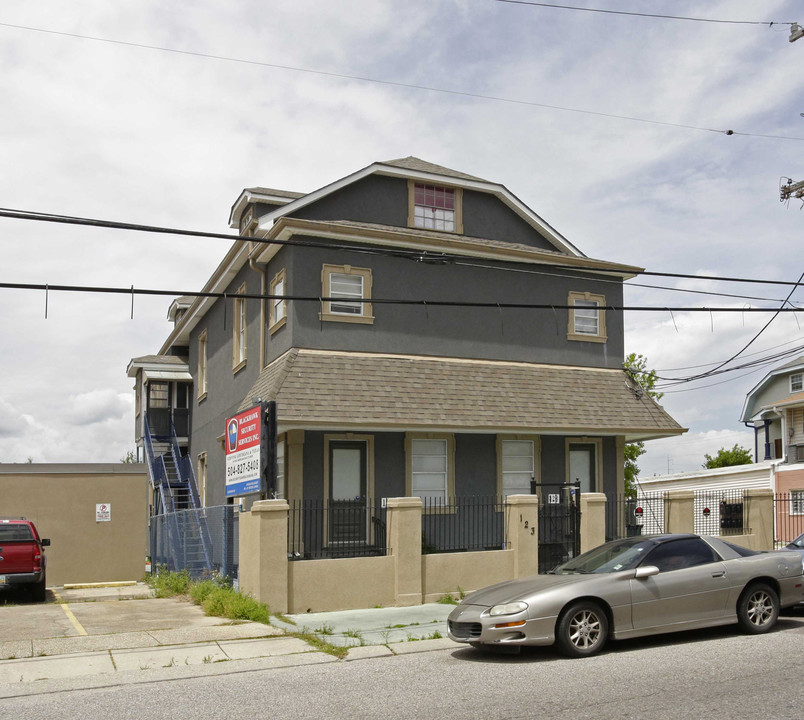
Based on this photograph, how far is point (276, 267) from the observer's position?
20562mm

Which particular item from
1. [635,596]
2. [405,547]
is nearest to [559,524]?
[405,547]

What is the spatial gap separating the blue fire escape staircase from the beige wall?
94cm

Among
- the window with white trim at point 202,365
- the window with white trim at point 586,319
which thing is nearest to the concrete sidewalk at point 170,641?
the window with white trim at point 586,319

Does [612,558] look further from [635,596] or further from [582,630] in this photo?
[582,630]

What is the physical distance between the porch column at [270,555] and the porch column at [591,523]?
6082 mm

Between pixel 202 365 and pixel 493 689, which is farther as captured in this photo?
pixel 202 365

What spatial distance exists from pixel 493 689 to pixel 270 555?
6.24 metres

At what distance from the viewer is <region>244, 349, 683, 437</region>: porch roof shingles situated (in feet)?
59.7

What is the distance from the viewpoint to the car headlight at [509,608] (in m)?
9.99

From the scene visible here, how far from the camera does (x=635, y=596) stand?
34.1 ft

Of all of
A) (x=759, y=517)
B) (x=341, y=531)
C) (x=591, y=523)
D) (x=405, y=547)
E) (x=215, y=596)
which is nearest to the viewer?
(x=215, y=596)

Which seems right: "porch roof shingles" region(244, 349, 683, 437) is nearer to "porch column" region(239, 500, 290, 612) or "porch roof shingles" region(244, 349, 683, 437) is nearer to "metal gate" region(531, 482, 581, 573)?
"metal gate" region(531, 482, 581, 573)

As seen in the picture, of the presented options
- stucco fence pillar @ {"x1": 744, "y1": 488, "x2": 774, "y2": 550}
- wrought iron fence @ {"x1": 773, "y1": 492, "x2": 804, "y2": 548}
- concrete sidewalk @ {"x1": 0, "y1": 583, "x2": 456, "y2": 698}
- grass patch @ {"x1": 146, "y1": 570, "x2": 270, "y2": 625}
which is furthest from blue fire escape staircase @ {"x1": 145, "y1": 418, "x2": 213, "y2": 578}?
wrought iron fence @ {"x1": 773, "y1": 492, "x2": 804, "y2": 548}

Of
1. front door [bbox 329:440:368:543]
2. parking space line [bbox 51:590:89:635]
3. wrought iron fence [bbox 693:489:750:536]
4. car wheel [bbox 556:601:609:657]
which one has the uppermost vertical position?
front door [bbox 329:440:368:543]
